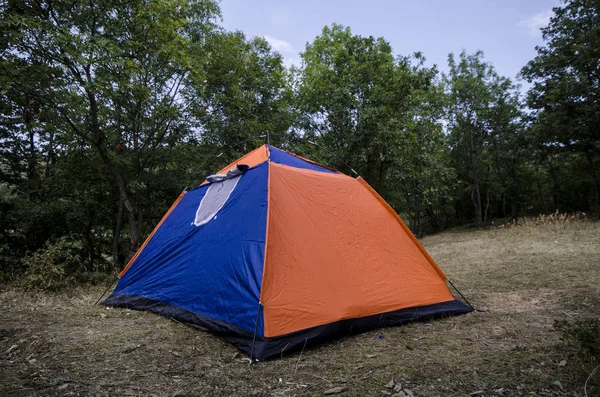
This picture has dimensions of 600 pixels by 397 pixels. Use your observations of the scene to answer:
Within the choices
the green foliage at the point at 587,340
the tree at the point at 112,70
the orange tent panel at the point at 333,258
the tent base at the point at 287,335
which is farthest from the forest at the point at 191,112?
the green foliage at the point at 587,340

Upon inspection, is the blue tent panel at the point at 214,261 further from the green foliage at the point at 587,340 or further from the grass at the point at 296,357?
the green foliage at the point at 587,340

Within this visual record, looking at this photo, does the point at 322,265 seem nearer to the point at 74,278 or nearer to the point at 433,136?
the point at 74,278

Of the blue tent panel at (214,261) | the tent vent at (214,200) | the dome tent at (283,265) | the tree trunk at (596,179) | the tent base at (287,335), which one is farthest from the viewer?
the tree trunk at (596,179)

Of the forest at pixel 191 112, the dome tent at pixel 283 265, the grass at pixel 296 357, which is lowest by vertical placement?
the grass at pixel 296 357

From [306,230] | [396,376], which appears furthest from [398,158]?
[396,376]

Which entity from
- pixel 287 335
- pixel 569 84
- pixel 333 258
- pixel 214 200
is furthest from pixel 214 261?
pixel 569 84

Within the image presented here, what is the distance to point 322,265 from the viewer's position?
145 inches

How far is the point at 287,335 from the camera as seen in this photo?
316 cm

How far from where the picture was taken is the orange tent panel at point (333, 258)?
132 inches

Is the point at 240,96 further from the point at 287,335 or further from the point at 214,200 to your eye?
the point at 287,335

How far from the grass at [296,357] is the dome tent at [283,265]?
0.22m

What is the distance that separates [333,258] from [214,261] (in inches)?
54.7

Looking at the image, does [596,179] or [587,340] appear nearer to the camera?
[587,340]

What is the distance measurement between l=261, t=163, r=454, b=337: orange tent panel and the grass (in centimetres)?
34
